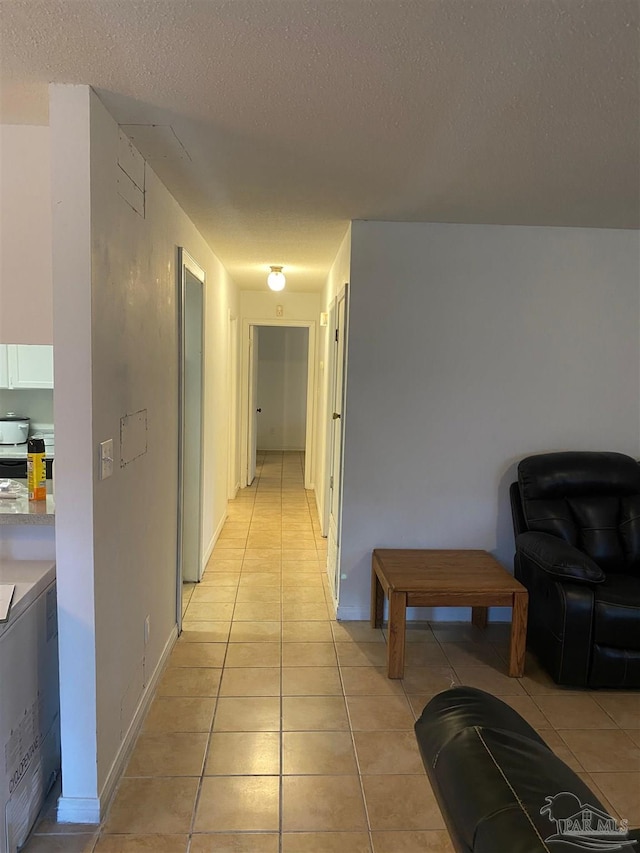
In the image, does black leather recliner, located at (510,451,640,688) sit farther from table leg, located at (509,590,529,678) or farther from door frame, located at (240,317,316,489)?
door frame, located at (240,317,316,489)

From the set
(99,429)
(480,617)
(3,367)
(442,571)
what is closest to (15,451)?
(3,367)

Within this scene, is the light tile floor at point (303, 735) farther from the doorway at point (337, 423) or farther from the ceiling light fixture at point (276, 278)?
the ceiling light fixture at point (276, 278)

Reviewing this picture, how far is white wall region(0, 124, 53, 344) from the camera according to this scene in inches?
73.1

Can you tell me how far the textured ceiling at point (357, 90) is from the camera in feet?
4.05

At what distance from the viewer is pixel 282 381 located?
9211 mm

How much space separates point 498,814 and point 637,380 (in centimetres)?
307

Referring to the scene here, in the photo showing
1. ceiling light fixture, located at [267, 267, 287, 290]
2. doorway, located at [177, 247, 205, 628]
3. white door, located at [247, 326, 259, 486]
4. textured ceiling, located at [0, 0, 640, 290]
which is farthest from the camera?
white door, located at [247, 326, 259, 486]

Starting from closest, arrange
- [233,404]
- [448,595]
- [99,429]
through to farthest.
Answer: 1. [99,429]
2. [448,595]
3. [233,404]

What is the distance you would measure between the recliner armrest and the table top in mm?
180

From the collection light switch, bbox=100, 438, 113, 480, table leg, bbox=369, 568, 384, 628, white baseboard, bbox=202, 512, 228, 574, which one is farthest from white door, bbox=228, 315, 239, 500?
light switch, bbox=100, 438, 113, 480


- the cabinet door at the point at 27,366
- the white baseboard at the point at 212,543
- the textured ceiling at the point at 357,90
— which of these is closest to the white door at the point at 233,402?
the white baseboard at the point at 212,543

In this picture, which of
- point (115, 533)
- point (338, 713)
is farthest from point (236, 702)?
point (115, 533)

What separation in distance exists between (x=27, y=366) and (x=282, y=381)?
5885 millimetres

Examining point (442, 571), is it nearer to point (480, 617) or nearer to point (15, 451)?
point (480, 617)
